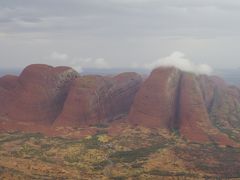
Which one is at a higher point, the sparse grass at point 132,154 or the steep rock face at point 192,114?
the steep rock face at point 192,114

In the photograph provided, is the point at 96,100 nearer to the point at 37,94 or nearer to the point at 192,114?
the point at 37,94

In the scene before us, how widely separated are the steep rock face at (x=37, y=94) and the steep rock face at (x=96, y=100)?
423 centimetres

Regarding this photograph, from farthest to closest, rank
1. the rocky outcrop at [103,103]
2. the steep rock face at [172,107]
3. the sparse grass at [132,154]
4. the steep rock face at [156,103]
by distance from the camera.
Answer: the steep rock face at [156,103], the rocky outcrop at [103,103], the steep rock face at [172,107], the sparse grass at [132,154]

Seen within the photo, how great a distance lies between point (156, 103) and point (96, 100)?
631 inches

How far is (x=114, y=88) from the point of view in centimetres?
11594

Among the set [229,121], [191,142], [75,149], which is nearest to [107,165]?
[75,149]

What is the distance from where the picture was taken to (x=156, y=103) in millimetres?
107250

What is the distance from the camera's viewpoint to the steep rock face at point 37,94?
105312 millimetres

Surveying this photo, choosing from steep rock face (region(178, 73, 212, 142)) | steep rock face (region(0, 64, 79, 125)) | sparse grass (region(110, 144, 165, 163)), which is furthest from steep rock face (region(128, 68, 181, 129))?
steep rock face (region(0, 64, 79, 125))

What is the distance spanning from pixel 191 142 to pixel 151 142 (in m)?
9.26

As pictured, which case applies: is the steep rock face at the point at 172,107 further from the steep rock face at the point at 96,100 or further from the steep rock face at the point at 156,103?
the steep rock face at the point at 96,100

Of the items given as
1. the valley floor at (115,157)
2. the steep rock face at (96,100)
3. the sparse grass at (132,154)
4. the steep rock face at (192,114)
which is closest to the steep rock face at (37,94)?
the steep rock face at (96,100)

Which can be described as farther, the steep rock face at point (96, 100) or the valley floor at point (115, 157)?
the steep rock face at point (96, 100)

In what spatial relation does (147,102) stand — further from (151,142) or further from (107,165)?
(107,165)
